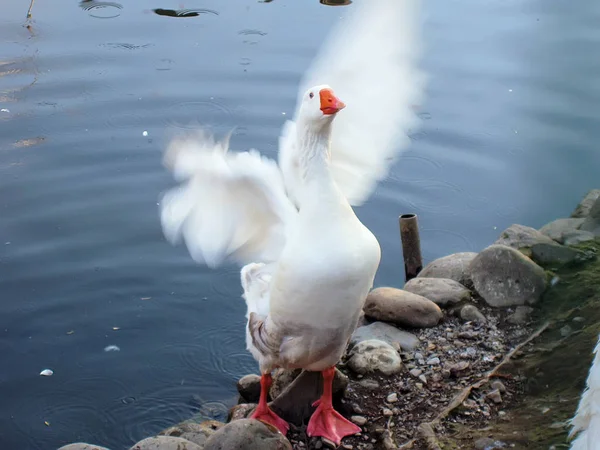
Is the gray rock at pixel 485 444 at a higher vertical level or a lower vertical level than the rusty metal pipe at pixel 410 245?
higher

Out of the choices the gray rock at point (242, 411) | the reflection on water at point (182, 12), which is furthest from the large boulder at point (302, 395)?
the reflection on water at point (182, 12)

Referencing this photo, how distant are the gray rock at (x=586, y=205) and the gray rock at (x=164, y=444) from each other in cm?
473

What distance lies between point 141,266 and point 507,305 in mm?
3186

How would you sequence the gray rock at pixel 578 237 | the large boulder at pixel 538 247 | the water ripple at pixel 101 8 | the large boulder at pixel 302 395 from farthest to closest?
1. the water ripple at pixel 101 8
2. the gray rock at pixel 578 237
3. the large boulder at pixel 538 247
4. the large boulder at pixel 302 395

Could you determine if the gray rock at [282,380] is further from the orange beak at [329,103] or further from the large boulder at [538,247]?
the large boulder at [538,247]

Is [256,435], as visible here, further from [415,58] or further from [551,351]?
[415,58]

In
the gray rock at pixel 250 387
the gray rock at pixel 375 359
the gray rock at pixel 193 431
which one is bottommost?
the gray rock at pixel 250 387

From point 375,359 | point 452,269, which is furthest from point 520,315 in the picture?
point 375,359

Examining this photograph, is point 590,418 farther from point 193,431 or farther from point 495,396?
point 193,431

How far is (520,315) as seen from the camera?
5.94m

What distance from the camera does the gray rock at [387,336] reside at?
5.77 metres

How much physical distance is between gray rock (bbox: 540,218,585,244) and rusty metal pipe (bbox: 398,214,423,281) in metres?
1.13

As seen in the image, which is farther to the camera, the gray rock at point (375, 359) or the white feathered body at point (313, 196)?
the gray rock at point (375, 359)

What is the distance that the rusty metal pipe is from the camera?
275 inches
